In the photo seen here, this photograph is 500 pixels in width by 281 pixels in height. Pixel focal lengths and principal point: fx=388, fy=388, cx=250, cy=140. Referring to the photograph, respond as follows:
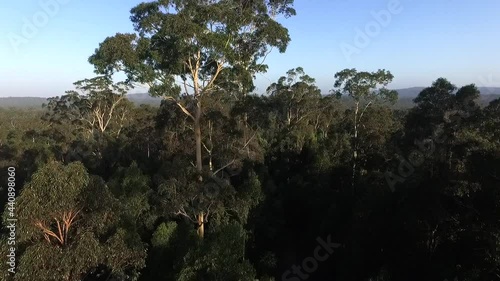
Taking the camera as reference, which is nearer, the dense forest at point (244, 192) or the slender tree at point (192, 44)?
the dense forest at point (244, 192)

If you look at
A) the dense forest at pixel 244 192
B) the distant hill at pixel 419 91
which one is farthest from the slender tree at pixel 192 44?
the distant hill at pixel 419 91

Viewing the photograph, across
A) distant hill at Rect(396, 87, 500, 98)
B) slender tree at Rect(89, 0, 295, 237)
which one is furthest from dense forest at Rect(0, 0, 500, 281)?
distant hill at Rect(396, 87, 500, 98)

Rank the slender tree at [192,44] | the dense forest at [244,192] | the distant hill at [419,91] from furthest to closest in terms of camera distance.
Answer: the distant hill at [419,91] → the slender tree at [192,44] → the dense forest at [244,192]

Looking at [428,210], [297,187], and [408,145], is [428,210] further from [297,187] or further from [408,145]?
[297,187]

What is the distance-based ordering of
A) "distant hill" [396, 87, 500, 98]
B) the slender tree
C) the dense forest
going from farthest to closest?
1. "distant hill" [396, 87, 500, 98]
2. the slender tree
3. the dense forest

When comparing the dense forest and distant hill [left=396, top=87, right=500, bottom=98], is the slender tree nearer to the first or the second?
the dense forest

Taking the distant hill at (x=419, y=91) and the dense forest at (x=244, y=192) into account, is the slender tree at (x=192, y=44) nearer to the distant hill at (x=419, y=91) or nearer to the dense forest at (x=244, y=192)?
the dense forest at (x=244, y=192)

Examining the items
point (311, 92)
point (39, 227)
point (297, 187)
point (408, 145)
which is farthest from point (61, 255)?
point (311, 92)

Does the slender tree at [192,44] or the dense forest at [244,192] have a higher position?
the slender tree at [192,44]
